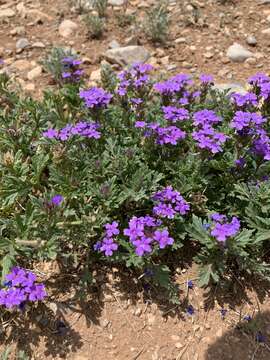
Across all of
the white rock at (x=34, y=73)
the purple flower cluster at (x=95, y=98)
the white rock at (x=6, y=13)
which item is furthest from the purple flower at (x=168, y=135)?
the white rock at (x=6, y=13)

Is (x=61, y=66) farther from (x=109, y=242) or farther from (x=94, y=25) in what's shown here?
(x=109, y=242)

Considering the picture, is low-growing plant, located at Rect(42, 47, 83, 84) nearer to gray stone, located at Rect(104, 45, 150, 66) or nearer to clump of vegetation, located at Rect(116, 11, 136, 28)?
gray stone, located at Rect(104, 45, 150, 66)

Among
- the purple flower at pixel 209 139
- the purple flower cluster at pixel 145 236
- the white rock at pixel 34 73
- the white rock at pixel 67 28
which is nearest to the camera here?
the purple flower cluster at pixel 145 236

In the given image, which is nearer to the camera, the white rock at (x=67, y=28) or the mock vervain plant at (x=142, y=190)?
the mock vervain plant at (x=142, y=190)

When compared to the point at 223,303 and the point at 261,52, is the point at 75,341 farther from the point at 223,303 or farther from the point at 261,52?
the point at 261,52

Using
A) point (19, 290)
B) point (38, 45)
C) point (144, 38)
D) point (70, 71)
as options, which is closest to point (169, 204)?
point (19, 290)

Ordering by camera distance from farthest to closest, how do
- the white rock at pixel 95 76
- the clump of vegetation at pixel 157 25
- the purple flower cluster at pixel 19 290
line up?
the clump of vegetation at pixel 157 25 < the white rock at pixel 95 76 < the purple flower cluster at pixel 19 290

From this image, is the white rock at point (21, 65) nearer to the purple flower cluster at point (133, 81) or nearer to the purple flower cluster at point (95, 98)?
the purple flower cluster at point (133, 81)
